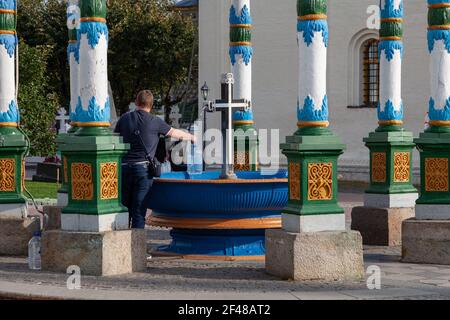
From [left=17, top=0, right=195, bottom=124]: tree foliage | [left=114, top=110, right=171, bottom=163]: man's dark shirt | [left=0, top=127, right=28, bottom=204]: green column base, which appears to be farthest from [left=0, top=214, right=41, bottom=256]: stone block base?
[left=17, top=0, right=195, bottom=124]: tree foliage

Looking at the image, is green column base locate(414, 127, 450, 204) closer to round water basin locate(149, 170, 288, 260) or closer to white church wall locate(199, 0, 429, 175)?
round water basin locate(149, 170, 288, 260)

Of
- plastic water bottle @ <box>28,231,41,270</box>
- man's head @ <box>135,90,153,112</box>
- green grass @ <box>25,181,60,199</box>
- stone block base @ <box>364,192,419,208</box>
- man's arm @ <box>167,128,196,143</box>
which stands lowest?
green grass @ <box>25,181,60,199</box>

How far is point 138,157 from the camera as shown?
39.3 feet

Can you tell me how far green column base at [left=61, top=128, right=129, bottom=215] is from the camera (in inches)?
427

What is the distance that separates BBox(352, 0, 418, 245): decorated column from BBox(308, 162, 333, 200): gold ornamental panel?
327cm

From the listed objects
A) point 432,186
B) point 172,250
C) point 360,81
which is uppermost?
point 360,81

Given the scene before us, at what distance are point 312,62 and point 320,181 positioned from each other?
1.30 m

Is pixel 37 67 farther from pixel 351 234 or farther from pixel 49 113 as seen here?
pixel 351 234

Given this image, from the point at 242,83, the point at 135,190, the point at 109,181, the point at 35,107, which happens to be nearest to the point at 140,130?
the point at 135,190

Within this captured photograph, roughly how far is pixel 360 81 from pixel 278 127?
3.59 meters

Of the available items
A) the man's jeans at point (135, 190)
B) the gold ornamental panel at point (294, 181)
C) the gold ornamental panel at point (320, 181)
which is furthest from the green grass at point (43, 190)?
the gold ornamental panel at point (320, 181)
